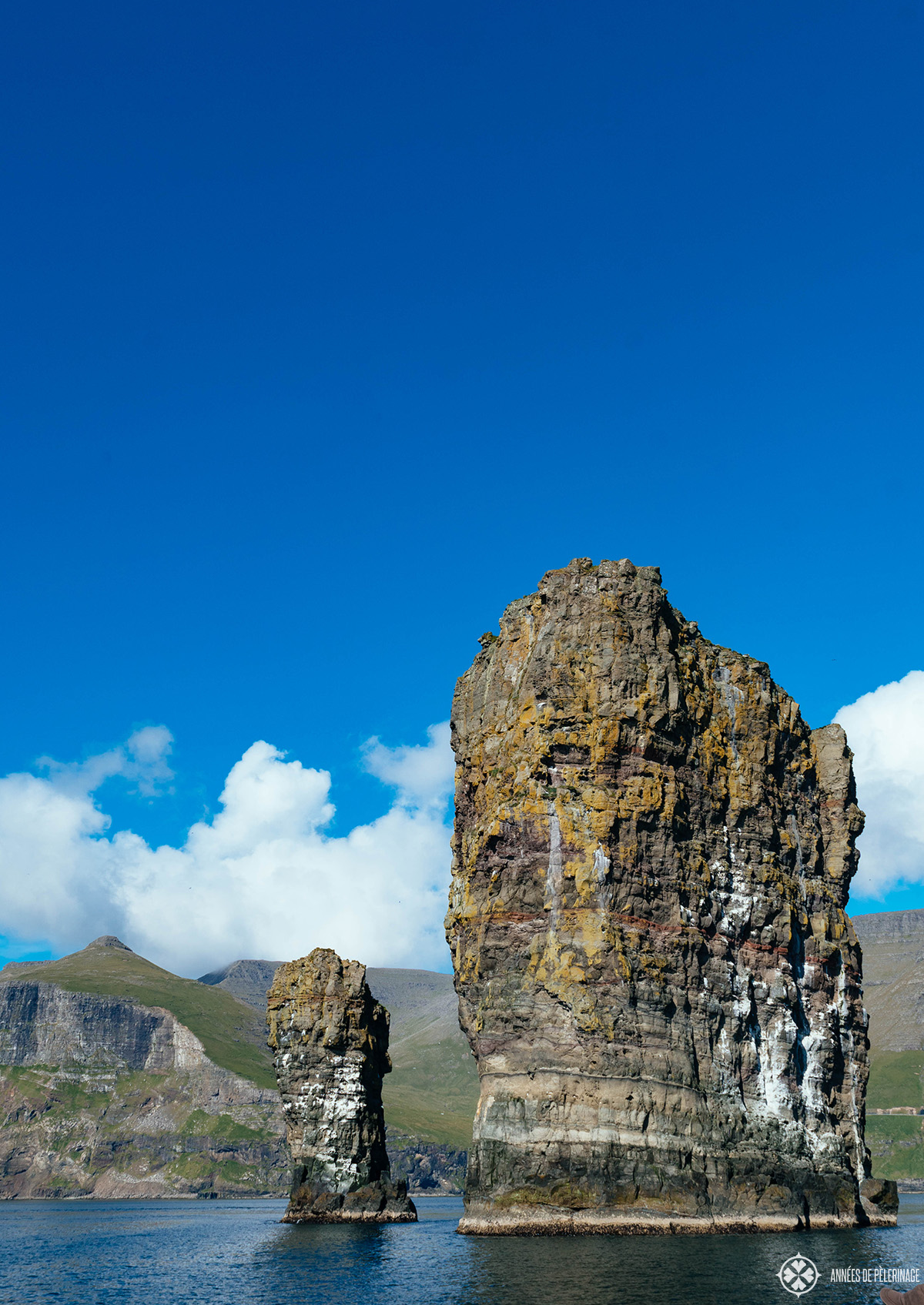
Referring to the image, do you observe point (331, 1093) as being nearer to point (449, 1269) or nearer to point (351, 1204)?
point (351, 1204)

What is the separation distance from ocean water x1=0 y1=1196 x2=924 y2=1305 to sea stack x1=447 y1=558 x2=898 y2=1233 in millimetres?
3995

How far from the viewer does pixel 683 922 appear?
75.7 metres

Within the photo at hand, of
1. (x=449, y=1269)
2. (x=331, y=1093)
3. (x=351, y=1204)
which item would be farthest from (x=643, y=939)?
(x=351, y=1204)

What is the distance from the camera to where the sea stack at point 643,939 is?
222ft

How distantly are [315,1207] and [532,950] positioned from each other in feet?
138

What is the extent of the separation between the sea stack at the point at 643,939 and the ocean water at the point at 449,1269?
3995 millimetres

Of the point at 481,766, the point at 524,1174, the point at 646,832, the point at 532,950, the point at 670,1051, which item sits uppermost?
the point at 481,766

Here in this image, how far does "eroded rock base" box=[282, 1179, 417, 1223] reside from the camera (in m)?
95.4

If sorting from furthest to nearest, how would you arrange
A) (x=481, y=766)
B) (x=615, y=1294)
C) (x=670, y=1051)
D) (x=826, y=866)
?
(x=826, y=866)
(x=481, y=766)
(x=670, y=1051)
(x=615, y=1294)

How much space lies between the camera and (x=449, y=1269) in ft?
186

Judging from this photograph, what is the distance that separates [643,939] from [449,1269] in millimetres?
24431

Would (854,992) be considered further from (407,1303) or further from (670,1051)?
(407,1303)

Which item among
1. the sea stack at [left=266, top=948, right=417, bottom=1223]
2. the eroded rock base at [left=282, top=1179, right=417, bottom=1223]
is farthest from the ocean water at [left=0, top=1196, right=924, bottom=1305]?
the sea stack at [left=266, top=948, right=417, bottom=1223]

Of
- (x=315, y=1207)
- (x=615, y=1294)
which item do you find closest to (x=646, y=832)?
(x=615, y=1294)
